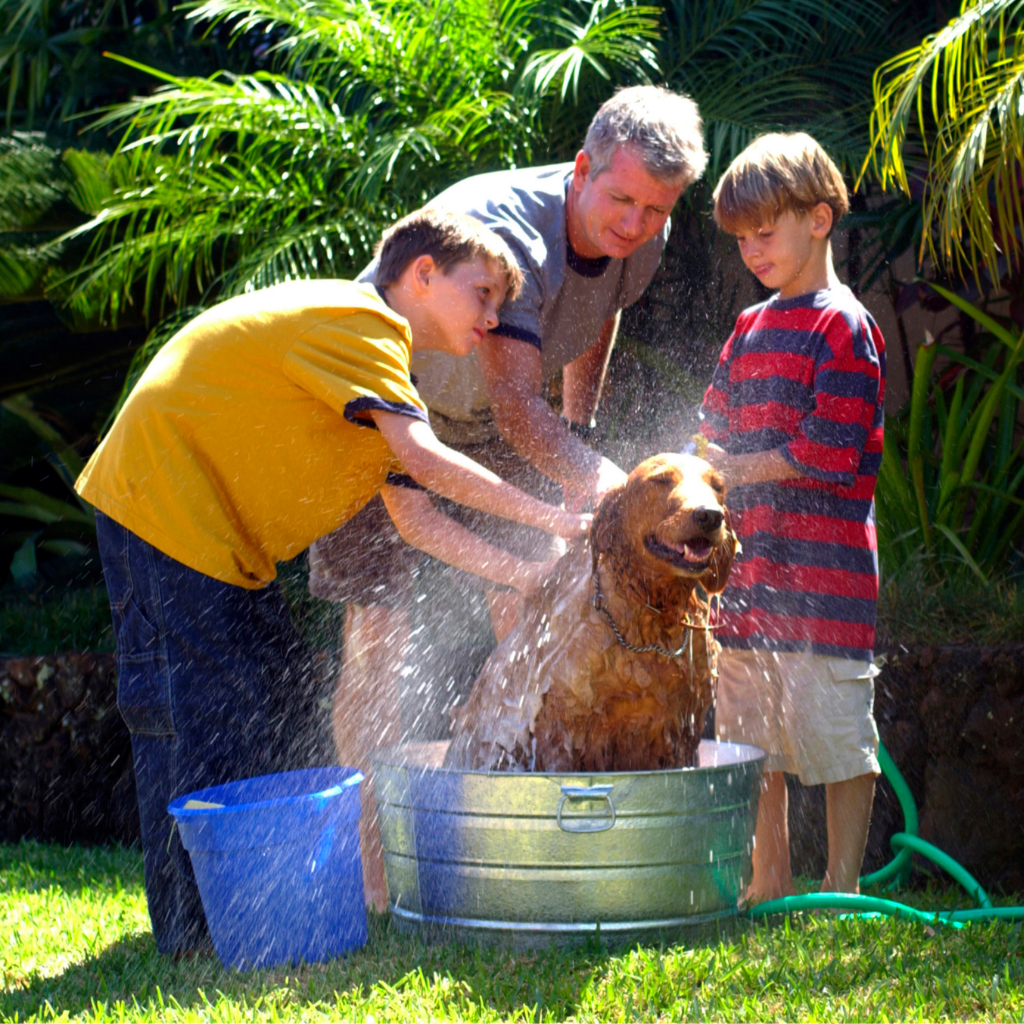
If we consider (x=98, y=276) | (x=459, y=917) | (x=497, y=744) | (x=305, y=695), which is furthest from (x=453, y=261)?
(x=98, y=276)

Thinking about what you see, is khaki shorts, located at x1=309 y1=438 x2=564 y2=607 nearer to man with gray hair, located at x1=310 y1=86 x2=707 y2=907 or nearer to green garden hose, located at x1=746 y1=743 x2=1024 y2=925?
man with gray hair, located at x1=310 y1=86 x2=707 y2=907

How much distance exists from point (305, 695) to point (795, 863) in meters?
1.83

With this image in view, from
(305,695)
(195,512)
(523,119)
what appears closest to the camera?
(195,512)

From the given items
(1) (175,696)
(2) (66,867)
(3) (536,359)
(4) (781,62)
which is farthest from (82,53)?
(1) (175,696)

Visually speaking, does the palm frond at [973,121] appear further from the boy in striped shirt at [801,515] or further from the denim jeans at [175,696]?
the denim jeans at [175,696]

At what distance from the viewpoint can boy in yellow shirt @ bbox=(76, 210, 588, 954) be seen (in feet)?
8.80

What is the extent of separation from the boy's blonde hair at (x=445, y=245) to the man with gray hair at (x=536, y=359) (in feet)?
0.59

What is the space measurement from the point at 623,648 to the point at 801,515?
74cm

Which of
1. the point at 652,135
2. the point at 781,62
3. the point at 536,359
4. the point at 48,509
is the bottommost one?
the point at 48,509

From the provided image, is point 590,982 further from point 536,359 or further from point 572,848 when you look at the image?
point 536,359

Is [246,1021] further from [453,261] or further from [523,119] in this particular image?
[523,119]

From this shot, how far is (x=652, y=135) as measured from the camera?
9.96 ft

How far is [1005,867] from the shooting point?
11.2 feet

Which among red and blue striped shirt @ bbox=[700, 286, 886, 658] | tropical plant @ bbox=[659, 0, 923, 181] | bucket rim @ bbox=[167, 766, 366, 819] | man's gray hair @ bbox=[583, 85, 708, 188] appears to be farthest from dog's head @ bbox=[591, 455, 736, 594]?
tropical plant @ bbox=[659, 0, 923, 181]
